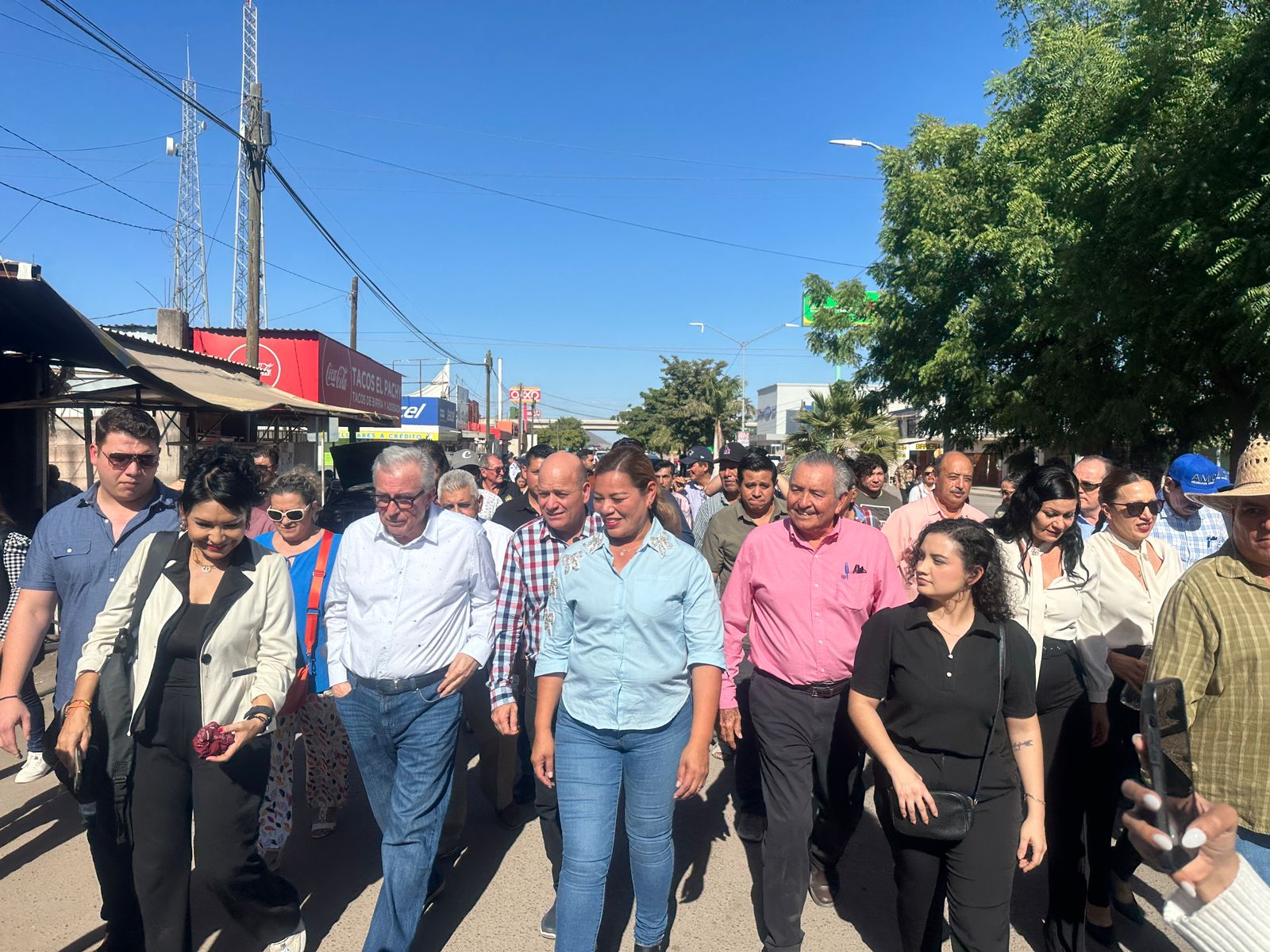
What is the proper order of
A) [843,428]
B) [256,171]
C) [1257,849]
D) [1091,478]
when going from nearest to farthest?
1. [1257,849]
2. [1091,478]
3. [256,171]
4. [843,428]

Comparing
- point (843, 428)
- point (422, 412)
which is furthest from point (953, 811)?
point (422, 412)

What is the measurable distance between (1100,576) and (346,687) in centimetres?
310

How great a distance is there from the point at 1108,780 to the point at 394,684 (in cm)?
289

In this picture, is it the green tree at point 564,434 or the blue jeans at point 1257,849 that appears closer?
the blue jeans at point 1257,849

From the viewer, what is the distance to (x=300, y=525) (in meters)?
4.12

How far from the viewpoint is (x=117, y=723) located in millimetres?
2775

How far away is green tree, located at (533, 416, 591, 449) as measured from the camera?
77375mm

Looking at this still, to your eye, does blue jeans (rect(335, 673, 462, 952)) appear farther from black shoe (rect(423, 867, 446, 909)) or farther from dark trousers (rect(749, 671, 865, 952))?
→ dark trousers (rect(749, 671, 865, 952))

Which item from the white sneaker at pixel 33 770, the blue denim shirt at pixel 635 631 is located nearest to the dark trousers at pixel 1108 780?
the blue denim shirt at pixel 635 631

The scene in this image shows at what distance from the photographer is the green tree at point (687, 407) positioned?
47.1m

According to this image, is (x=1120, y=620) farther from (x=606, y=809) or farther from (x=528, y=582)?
(x=528, y=582)

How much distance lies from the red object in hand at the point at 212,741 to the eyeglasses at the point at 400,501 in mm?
923

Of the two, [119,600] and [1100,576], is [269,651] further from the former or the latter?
[1100,576]

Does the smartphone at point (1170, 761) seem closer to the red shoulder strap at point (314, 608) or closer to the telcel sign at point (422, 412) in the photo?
the red shoulder strap at point (314, 608)
